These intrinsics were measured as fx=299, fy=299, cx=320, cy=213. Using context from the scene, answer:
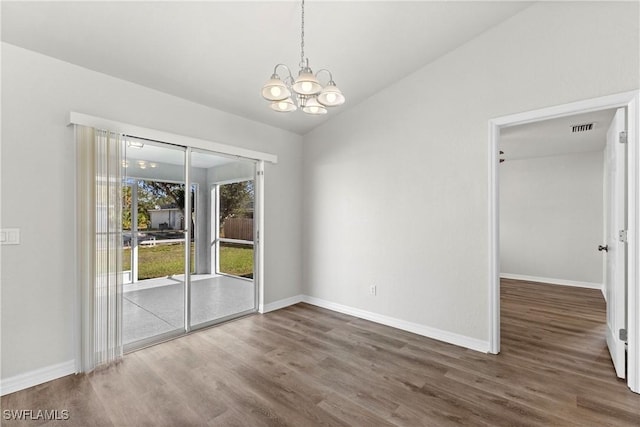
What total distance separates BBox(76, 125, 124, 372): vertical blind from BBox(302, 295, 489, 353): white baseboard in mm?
2562

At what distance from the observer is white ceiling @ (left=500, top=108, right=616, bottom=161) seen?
3789mm

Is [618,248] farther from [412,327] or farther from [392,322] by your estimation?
[392,322]

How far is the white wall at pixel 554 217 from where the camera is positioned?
18.0ft

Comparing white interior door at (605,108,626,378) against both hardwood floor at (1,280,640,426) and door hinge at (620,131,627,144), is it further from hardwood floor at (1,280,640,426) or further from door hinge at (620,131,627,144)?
hardwood floor at (1,280,640,426)

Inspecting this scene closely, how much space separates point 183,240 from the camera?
3.43 meters

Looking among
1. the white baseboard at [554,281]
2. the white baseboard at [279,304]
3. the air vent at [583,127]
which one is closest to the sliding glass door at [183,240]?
the white baseboard at [279,304]

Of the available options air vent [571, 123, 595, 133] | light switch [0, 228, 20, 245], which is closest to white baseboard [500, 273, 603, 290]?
air vent [571, 123, 595, 133]

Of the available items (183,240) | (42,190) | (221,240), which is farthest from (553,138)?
(42,190)

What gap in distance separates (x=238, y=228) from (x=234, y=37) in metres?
2.33

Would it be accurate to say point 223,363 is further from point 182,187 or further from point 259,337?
point 182,187

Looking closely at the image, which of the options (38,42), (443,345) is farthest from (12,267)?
(443,345)

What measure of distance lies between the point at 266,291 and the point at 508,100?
11.9 ft

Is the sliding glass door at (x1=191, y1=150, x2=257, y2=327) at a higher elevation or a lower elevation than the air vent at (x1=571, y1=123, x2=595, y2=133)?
lower

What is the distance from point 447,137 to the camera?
10.6 feet
